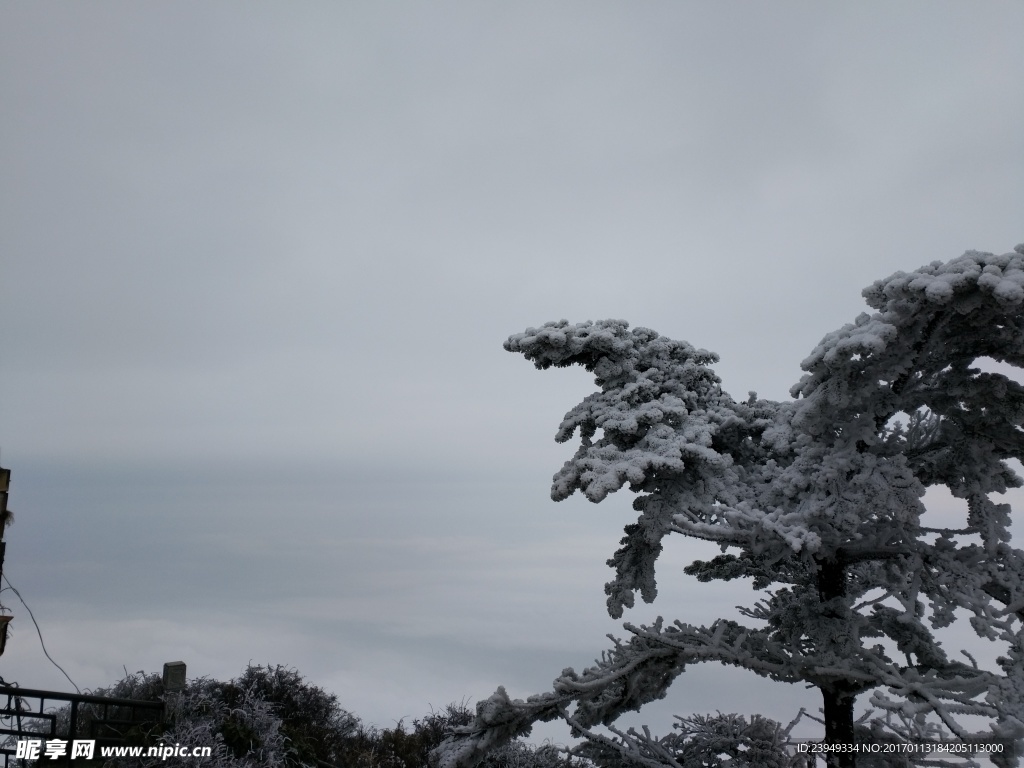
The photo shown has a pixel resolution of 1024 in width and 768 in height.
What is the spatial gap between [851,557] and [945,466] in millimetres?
1455

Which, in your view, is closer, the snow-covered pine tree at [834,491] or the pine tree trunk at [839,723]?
the snow-covered pine tree at [834,491]

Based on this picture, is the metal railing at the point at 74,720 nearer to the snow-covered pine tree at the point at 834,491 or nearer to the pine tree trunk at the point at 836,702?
the snow-covered pine tree at the point at 834,491

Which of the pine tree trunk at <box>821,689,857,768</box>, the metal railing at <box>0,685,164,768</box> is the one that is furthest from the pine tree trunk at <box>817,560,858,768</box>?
the metal railing at <box>0,685,164,768</box>

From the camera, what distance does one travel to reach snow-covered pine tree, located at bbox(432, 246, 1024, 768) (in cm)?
723

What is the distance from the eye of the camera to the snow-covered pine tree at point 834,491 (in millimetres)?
A: 7230

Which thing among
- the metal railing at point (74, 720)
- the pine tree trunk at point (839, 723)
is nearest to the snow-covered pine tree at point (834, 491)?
the pine tree trunk at point (839, 723)

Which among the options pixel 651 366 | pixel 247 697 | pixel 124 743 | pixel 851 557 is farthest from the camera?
pixel 247 697

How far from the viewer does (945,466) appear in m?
8.74

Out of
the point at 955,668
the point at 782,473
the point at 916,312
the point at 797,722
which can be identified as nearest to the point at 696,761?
the point at 797,722

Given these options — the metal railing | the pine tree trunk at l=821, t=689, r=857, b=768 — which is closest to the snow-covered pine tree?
the pine tree trunk at l=821, t=689, r=857, b=768

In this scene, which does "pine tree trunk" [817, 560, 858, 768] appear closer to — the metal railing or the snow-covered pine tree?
the snow-covered pine tree

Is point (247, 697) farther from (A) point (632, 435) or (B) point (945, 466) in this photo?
(B) point (945, 466)

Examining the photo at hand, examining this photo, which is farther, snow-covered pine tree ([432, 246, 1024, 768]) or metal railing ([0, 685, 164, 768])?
metal railing ([0, 685, 164, 768])

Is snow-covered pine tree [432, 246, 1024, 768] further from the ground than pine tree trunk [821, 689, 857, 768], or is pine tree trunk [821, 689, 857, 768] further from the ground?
snow-covered pine tree [432, 246, 1024, 768]
